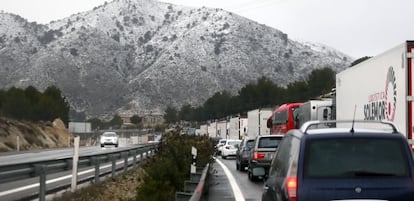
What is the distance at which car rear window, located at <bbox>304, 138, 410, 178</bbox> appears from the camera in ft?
22.6

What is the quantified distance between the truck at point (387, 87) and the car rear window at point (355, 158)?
355 cm

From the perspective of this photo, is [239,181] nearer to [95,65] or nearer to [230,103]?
[230,103]

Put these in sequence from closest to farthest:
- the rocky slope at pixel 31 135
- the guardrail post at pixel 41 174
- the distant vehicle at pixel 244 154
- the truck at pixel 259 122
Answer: the guardrail post at pixel 41 174, the distant vehicle at pixel 244 154, the truck at pixel 259 122, the rocky slope at pixel 31 135

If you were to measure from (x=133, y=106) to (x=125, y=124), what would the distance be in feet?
13.9

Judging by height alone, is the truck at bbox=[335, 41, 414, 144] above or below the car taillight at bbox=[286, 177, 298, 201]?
above

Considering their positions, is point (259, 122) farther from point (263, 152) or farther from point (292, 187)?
point (292, 187)

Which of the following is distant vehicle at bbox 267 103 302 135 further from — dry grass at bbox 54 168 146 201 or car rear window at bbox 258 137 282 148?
dry grass at bbox 54 168 146 201

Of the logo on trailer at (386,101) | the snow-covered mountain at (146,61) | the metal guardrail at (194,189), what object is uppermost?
the snow-covered mountain at (146,61)

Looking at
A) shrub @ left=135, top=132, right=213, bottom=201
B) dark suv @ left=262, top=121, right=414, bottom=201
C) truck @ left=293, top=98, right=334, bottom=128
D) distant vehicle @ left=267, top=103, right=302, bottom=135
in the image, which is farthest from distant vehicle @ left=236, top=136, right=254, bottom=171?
dark suv @ left=262, top=121, right=414, bottom=201

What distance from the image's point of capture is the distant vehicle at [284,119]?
124ft

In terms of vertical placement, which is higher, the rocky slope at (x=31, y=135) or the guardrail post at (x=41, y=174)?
Result: the rocky slope at (x=31, y=135)

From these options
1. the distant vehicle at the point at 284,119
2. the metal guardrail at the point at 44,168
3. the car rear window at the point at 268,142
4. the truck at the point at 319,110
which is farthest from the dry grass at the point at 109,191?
the distant vehicle at the point at 284,119

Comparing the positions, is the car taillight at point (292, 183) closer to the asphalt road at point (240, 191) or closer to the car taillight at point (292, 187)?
the car taillight at point (292, 187)

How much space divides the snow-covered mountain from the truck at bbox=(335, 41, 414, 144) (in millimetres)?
125668
